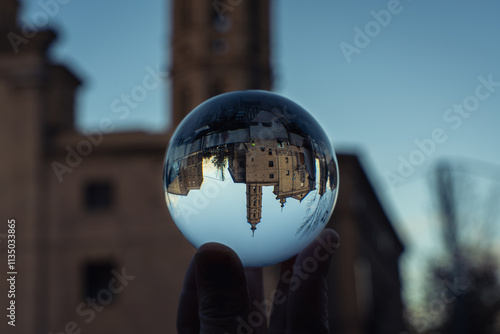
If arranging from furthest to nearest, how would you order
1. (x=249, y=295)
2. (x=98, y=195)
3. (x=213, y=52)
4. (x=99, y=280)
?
(x=213, y=52) < (x=98, y=195) < (x=99, y=280) < (x=249, y=295)

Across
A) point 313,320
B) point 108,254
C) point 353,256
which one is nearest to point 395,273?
point 353,256

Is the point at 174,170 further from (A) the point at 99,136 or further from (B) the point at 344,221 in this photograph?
(B) the point at 344,221

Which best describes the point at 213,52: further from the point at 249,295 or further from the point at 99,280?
the point at 249,295

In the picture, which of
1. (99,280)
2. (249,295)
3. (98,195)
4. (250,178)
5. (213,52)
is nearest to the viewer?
(250,178)

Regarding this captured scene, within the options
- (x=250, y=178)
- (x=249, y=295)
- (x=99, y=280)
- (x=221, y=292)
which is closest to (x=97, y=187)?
(x=99, y=280)

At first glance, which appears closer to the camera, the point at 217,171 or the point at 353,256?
the point at 217,171

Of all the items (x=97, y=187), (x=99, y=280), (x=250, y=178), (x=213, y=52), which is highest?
(x=213, y=52)

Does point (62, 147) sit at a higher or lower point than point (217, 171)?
higher

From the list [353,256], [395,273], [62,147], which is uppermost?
[62,147]
